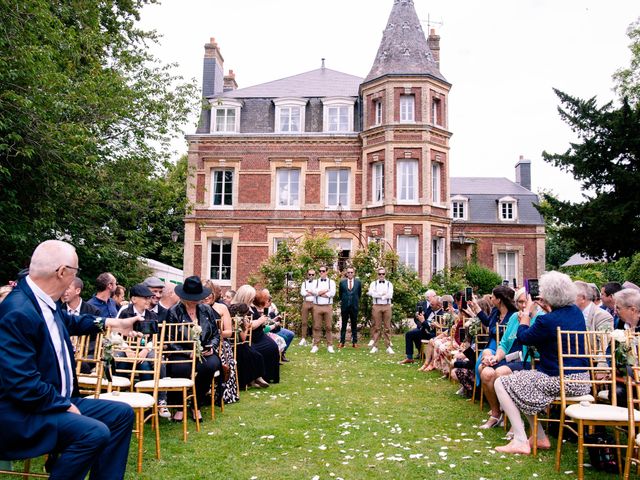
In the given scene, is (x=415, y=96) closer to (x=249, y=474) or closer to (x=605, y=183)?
(x=605, y=183)

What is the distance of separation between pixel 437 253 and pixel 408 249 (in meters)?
1.57

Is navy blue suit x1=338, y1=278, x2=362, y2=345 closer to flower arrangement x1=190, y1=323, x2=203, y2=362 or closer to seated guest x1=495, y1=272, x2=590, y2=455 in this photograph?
flower arrangement x1=190, y1=323, x2=203, y2=362

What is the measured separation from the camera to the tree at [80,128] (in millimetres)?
9734

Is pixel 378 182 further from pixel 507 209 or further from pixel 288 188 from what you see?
pixel 507 209

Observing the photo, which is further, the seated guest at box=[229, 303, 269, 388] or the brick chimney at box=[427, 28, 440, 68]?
the brick chimney at box=[427, 28, 440, 68]

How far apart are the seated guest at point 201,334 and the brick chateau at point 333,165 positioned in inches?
644

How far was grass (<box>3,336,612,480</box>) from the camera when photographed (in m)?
4.38

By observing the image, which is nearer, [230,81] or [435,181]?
[435,181]

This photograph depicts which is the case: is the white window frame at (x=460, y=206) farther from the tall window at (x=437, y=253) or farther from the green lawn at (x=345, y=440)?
the green lawn at (x=345, y=440)

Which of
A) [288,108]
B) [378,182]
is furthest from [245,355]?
[288,108]

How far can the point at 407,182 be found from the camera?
22.5 meters

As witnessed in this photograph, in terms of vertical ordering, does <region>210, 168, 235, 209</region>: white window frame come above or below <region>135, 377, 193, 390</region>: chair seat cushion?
above

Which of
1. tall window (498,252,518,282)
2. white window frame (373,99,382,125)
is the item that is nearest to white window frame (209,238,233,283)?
white window frame (373,99,382,125)

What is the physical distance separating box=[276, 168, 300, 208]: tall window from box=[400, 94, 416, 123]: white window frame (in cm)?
548
